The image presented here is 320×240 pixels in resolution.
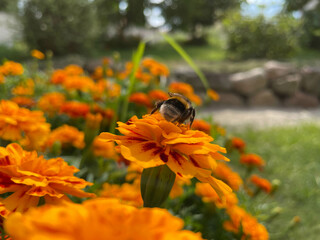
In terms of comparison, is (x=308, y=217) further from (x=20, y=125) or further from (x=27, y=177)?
(x=27, y=177)

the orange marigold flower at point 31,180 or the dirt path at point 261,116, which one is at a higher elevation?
the dirt path at point 261,116

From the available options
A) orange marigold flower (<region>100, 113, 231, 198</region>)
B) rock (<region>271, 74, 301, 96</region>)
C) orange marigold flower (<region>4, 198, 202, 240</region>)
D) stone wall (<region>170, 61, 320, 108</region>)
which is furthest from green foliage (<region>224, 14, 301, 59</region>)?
orange marigold flower (<region>4, 198, 202, 240</region>)

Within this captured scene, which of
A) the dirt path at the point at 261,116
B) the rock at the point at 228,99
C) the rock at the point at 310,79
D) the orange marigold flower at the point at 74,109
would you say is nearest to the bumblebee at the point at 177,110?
the orange marigold flower at the point at 74,109

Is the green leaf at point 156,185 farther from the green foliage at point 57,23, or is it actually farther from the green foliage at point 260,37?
the green foliage at point 260,37

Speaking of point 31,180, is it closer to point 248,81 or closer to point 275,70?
point 248,81

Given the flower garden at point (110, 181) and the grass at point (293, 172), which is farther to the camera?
the grass at point (293, 172)

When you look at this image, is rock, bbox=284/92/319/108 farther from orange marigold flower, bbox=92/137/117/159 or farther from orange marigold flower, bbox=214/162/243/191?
orange marigold flower, bbox=92/137/117/159
